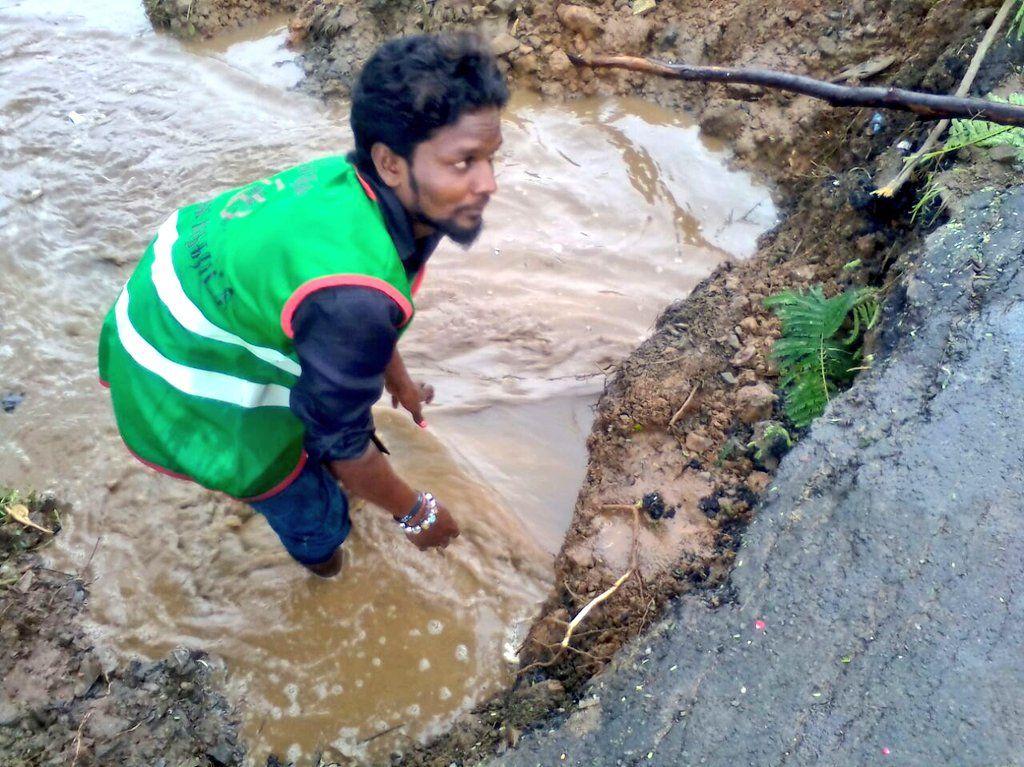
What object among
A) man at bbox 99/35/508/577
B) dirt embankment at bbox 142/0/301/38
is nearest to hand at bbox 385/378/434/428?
man at bbox 99/35/508/577

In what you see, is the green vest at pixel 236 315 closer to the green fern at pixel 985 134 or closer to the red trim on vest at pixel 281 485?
the red trim on vest at pixel 281 485

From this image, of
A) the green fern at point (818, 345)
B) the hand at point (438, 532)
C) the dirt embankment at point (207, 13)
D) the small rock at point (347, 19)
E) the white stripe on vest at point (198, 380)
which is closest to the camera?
the white stripe on vest at point (198, 380)

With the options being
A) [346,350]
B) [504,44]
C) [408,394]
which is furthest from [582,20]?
[346,350]

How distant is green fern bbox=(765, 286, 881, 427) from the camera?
8.06 feet

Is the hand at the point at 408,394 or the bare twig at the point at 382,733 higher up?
the hand at the point at 408,394

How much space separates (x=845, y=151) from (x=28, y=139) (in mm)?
5281

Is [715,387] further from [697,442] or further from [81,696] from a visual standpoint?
[81,696]

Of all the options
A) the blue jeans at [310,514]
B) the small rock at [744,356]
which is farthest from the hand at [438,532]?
the small rock at [744,356]

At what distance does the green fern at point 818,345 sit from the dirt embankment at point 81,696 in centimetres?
235

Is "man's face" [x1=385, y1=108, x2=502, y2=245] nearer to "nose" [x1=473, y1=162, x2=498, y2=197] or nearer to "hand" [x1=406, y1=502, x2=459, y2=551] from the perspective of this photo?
"nose" [x1=473, y1=162, x2=498, y2=197]

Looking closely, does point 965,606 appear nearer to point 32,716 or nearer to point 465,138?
point 465,138

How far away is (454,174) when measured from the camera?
1.63 metres

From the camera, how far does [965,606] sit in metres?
1.74

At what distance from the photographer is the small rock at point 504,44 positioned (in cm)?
487
